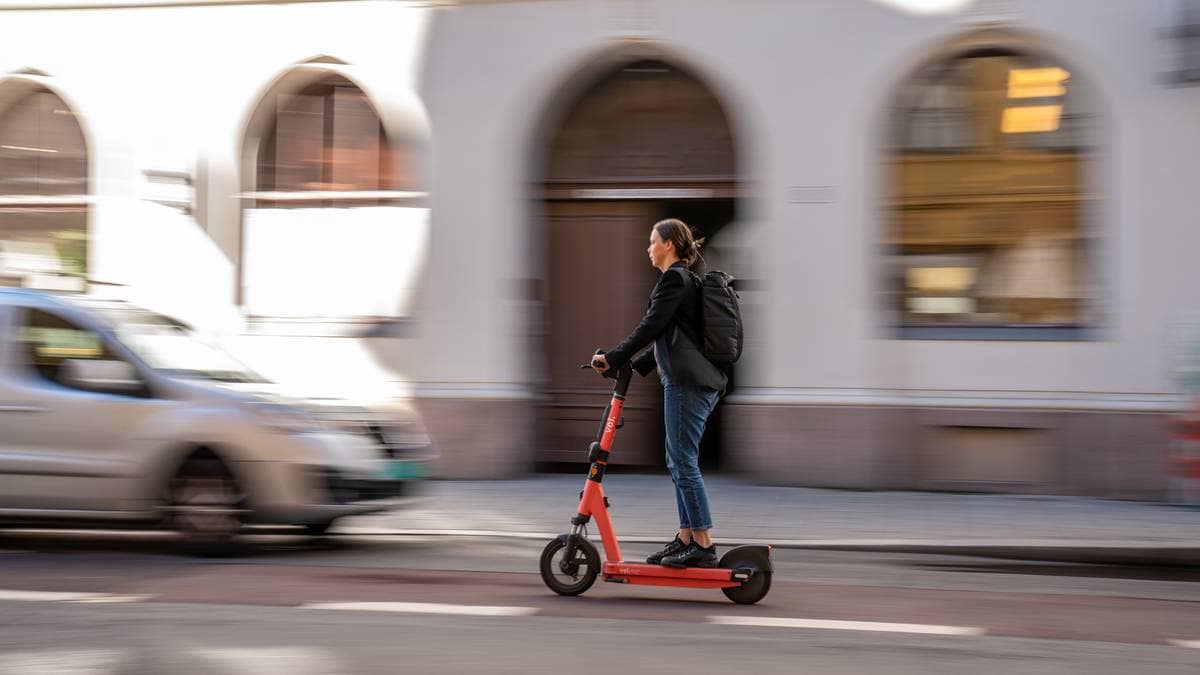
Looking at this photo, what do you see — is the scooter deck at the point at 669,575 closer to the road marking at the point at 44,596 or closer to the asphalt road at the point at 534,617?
the asphalt road at the point at 534,617

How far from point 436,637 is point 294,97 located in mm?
8434

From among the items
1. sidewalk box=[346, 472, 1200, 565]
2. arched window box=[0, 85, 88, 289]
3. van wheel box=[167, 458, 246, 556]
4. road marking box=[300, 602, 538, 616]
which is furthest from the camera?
arched window box=[0, 85, 88, 289]

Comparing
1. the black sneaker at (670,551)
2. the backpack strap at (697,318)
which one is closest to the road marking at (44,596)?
the black sneaker at (670,551)

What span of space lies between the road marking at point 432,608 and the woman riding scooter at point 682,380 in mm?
685

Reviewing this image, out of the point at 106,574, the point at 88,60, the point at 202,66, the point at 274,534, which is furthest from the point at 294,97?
the point at 106,574

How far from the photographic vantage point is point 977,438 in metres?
11.5

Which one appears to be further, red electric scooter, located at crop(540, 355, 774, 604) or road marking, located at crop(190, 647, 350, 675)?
red electric scooter, located at crop(540, 355, 774, 604)

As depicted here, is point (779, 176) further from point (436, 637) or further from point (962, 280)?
point (436, 637)

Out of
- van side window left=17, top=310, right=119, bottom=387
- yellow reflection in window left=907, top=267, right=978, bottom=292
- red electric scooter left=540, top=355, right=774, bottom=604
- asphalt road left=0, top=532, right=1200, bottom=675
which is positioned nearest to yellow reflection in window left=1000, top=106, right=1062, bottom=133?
yellow reflection in window left=907, top=267, right=978, bottom=292

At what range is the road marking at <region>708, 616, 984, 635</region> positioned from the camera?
5.96m

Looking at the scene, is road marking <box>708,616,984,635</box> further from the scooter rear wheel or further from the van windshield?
the van windshield

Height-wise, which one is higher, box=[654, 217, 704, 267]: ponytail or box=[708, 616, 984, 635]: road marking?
box=[654, 217, 704, 267]: ponytail

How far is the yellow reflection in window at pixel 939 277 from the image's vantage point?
38.5 feet

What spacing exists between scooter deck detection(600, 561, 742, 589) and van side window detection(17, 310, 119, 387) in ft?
11.5
